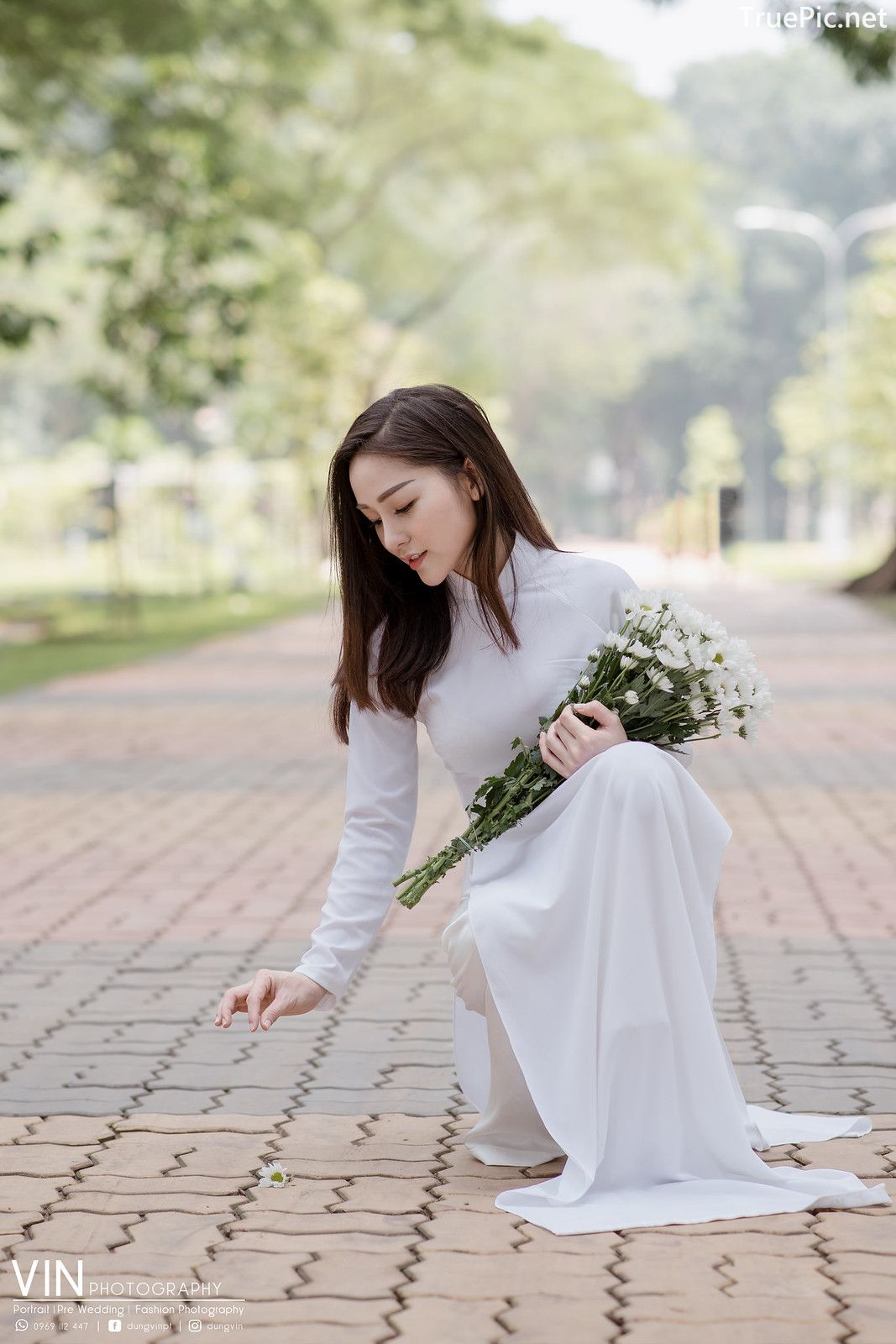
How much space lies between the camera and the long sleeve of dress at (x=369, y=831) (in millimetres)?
3680

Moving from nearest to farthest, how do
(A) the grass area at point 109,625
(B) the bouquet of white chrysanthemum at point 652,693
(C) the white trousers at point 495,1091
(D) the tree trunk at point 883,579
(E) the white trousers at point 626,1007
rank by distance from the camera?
(E) the white trousers at point 626,1007 → (B) the bouquet of white chrysanthemum at point 652,693 → (C) the white trousers at point 495,1091 → (A) the grass area at point 109,625 → (D) the tree trunk at point 883,579

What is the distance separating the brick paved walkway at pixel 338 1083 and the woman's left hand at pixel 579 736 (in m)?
0.83

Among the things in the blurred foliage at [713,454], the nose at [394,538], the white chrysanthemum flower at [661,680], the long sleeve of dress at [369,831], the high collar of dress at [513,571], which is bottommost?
the blurred foliage at [713,454]

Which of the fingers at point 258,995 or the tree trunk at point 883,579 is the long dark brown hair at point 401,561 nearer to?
the fingers at point 258,995

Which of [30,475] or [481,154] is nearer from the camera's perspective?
[481,154]

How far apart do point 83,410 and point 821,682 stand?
61.6m

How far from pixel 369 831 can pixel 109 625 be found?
66.4 ft

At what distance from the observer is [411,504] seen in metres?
3.50

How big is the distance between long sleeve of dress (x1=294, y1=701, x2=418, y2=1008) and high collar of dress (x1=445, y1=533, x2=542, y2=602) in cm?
28

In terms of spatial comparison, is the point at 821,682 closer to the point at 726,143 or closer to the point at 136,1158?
the point at 136,1158

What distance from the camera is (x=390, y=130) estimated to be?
120 ft

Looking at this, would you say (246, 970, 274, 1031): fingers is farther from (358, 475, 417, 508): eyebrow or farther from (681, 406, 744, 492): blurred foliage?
(681, 406, 744, 492): blurred foliage

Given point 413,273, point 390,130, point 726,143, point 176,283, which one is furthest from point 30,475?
point 726,143

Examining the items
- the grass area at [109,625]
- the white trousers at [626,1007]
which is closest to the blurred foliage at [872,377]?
the grass area at [109,625]
